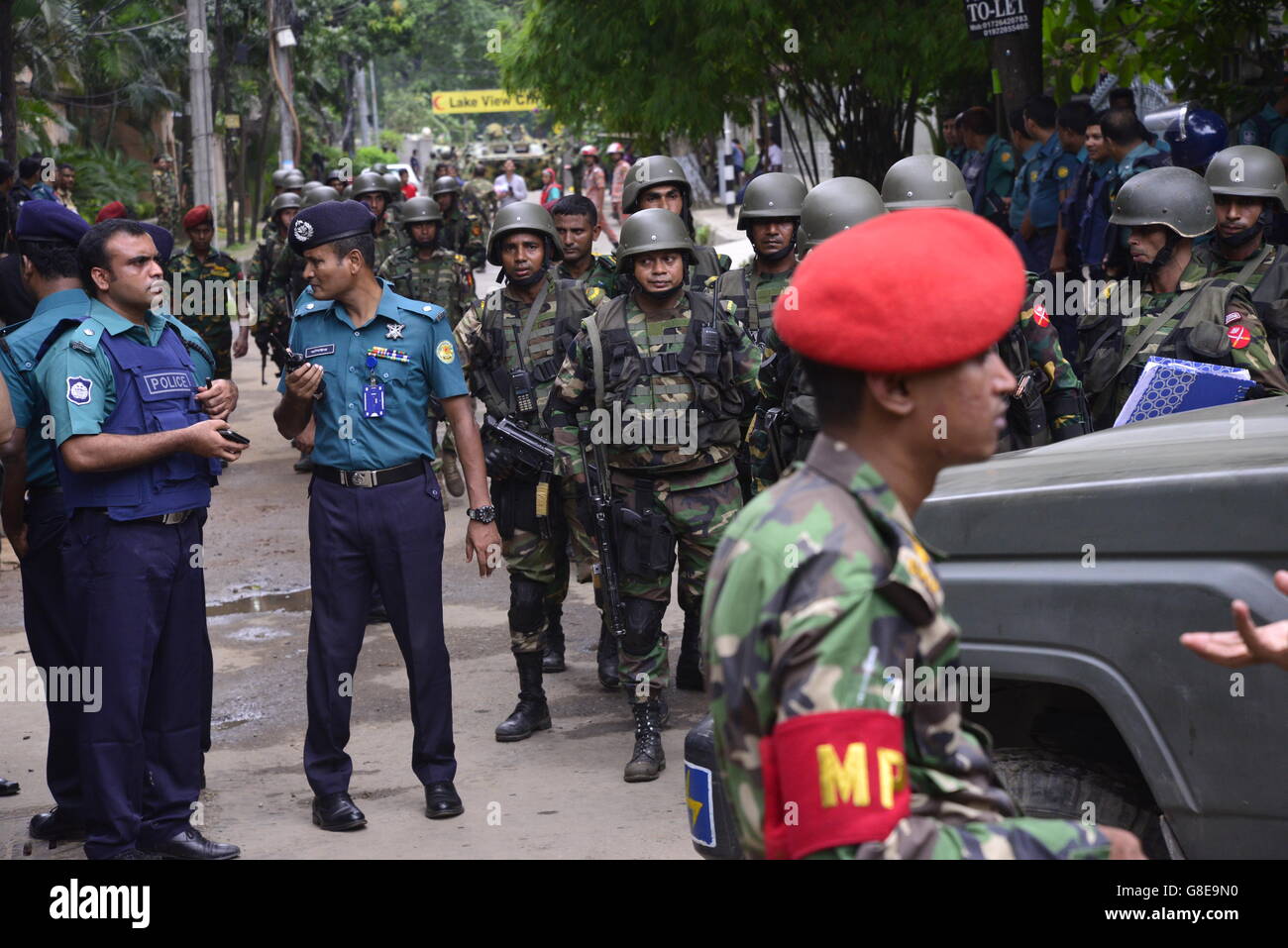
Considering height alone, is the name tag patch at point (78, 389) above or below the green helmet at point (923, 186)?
below

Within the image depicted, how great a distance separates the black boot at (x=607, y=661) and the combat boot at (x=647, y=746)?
3.42 ft

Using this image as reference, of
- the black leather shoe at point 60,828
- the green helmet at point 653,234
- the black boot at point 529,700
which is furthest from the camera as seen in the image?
the black boot at point 529,700

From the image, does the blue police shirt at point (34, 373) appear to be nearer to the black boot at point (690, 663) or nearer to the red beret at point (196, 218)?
the black boot at point (690, 663)

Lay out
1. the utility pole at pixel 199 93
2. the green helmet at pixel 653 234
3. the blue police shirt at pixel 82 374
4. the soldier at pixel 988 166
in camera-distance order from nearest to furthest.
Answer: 1. the blue police shirt at pixel 82 374
2. the green helmet at pixel 653 234
3. the soldier at pixel 988 166
4. the utility pole at pixel 199 93

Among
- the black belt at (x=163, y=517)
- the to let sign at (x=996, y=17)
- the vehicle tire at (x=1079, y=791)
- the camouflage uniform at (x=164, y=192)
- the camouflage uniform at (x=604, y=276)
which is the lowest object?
the vehicle tire at (x=1079, y=791)

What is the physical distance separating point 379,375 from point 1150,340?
271 cm

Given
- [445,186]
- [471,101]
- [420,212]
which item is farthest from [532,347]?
[471,101]

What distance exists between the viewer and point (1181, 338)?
215 inches

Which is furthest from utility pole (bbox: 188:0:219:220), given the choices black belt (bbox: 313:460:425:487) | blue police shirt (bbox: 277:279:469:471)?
black belt (bbox: 313:460:425:487)

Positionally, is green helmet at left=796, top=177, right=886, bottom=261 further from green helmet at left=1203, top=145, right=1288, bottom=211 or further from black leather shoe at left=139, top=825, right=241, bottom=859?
black leather shoe at left=139, top=825, right=241, bottom=859

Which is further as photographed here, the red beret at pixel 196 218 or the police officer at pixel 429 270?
the red beret at pixel 196 218

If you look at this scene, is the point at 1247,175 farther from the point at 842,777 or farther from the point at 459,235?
the point at 459,235

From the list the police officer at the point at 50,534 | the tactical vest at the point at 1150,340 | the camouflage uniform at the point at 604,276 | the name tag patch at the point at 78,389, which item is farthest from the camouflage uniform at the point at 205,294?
the tactical vest at the point at 1150,340

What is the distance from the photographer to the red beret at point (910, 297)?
195 centimetres
